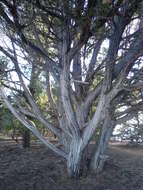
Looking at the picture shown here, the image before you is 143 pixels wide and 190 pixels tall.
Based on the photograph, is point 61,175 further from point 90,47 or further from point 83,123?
point 90,47

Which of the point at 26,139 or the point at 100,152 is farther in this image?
the point at 26,139

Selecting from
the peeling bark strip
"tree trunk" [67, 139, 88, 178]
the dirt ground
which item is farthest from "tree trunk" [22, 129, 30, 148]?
"tree trunk" [67, 139, 88, 178]

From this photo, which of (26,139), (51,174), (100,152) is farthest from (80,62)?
(26,139)

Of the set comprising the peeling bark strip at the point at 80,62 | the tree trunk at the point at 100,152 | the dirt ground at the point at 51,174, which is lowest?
the dirt ground at the point at 51,174

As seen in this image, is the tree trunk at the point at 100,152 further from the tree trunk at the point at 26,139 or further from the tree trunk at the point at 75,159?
the tree trunk at the point at 26,139

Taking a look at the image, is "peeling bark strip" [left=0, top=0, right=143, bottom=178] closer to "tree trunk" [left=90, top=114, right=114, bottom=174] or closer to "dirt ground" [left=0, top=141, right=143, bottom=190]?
"tree trunk" [left=90, top=114, right=114, bottom=174]

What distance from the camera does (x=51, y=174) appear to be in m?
5.69

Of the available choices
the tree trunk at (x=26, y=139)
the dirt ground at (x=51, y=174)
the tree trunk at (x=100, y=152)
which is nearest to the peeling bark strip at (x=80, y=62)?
the tree trunk at (x=100, y=152)

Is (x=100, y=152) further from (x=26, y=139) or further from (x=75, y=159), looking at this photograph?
(x=26, y=139)

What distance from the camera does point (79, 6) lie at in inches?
177

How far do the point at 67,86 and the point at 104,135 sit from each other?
1423 mm

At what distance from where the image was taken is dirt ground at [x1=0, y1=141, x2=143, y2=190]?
17.0ft

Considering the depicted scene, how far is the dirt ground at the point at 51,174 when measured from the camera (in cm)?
517

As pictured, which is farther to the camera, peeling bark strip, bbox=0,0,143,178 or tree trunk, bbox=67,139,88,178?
tree trunk, bbox=67,139,88,178
